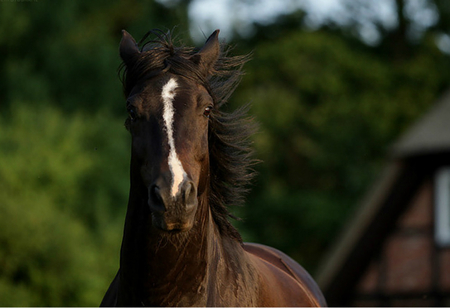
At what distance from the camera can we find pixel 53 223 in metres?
14.6

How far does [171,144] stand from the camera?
3.51 meters

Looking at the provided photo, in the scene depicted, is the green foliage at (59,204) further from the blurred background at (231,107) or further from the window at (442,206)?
the window at (442,206)

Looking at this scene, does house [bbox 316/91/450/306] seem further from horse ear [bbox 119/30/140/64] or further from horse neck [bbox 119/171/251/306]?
horse neck [bbox 119/171/251/306]

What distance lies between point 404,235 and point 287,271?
44.5 ft

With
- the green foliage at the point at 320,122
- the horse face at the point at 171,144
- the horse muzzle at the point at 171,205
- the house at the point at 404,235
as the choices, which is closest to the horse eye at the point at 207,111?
the horse face at the point at 171,144

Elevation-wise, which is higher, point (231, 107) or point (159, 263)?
point (231, 107)

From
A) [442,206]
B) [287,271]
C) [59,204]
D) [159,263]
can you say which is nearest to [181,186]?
[159,263]

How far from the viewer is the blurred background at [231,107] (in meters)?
14.6

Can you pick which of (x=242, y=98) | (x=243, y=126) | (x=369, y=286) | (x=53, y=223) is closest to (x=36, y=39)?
(x=242, y=98)

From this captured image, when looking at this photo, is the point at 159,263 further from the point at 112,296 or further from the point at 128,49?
the point at 128,49

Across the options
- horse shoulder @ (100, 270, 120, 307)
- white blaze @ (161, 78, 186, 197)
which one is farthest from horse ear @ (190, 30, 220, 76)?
horse shoulder @ (100, 270, 120, 307)

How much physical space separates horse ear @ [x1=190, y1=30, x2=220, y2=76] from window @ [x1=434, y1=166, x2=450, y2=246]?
14.5 meters

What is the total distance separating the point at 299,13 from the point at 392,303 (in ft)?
58.5

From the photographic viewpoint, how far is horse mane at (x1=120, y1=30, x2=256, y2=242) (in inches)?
155
